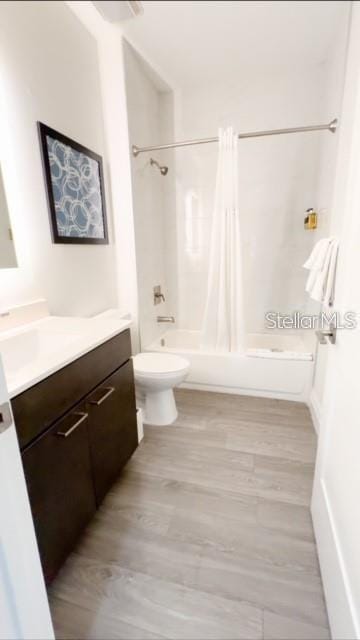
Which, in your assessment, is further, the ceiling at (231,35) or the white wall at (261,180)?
the white wall at (261,180)

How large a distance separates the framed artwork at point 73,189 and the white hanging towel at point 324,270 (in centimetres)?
134

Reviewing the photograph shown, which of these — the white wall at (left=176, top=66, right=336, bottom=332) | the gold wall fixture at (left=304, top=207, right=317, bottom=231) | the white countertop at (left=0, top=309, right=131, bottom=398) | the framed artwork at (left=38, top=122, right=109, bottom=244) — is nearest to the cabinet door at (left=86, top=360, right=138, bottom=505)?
the white countertop at (left=0, top=309, right=131, bottom=398)

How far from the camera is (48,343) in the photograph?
131 cm

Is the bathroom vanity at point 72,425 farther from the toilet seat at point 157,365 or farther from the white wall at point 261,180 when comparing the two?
the white wall at point 261,180

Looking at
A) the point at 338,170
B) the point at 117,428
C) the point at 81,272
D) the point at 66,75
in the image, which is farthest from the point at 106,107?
the point at 117,428

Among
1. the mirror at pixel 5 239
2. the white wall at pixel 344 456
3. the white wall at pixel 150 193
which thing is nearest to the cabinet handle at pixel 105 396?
the mirror at pixel 5 239

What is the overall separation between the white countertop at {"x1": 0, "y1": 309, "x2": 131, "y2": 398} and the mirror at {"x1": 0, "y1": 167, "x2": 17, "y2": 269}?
30cm

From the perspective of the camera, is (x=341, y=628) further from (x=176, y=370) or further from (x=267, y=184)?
(x=267, y=184)

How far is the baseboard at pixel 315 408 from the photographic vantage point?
77.8 inches

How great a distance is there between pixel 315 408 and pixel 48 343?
1.77 metres

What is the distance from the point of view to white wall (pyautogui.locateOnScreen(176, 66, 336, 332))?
8.34ft

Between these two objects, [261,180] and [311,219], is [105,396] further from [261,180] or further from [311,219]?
[261,180]

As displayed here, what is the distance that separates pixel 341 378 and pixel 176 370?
42.5 inches

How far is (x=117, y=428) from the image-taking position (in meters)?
1.42
